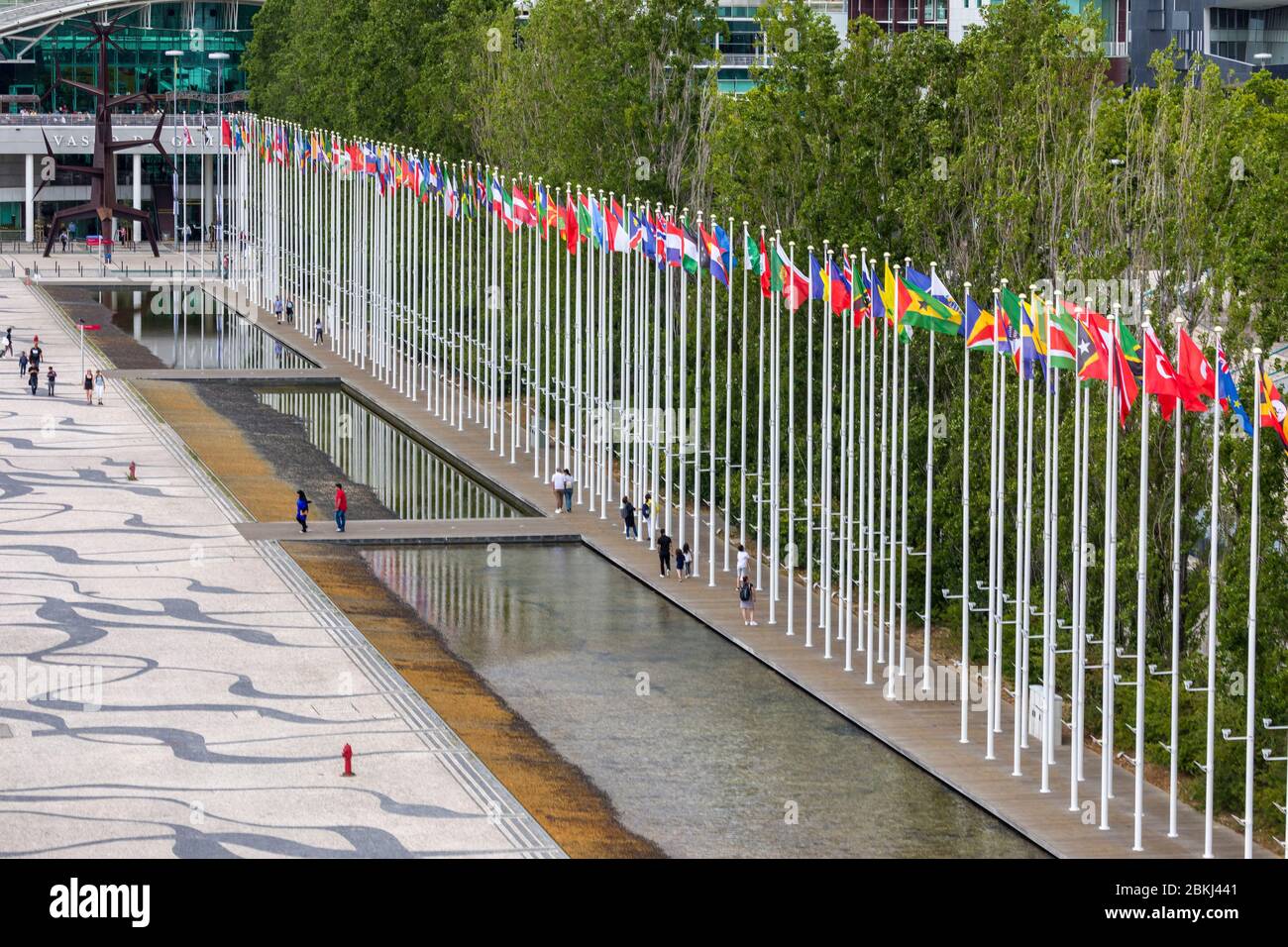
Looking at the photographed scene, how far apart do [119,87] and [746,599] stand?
132 metres

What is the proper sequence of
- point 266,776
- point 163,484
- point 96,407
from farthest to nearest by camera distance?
point 96,407 → point 163,484 → point 266,776

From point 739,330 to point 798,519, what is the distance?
27.4 feet

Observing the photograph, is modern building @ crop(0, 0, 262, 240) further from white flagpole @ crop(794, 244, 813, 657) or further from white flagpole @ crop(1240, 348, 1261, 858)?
white flagpole @ crop(1240, 348, 1261, 858)

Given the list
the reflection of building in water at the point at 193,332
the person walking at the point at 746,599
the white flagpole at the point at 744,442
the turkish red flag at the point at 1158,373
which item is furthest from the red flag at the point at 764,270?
the reflection of building in water at the point at 193,332

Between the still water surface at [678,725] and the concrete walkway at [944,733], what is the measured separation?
1.16 ft

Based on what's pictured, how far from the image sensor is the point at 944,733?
42.5 metres

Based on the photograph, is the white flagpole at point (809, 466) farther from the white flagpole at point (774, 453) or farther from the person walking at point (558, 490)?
the person walking at point (558, 490)

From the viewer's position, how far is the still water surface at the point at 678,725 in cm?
3697

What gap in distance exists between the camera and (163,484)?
6762cm

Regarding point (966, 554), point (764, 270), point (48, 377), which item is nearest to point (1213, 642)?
point (966, 554)

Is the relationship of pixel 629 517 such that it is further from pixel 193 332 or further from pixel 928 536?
pixel 193 332
